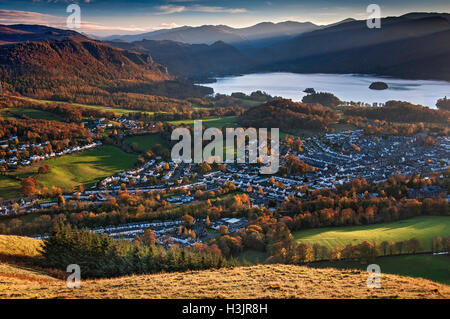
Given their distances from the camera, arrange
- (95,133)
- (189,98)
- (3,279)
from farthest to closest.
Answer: (189,98) < (95,133) < (3,279)

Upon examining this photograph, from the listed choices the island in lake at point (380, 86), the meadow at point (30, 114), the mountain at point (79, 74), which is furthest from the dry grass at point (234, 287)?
the island in lake at point (380, 86)

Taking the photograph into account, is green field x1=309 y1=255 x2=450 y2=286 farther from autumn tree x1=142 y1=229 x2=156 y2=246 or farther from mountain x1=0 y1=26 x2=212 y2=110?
mountain x1=0 y1=26 x2=212 y2=110

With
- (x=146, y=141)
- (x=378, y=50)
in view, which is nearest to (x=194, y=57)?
(x=378, y=50)

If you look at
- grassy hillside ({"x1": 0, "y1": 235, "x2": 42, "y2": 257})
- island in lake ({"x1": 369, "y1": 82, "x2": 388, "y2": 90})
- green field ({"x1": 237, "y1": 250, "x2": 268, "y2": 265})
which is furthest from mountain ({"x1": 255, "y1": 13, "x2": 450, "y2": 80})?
grassy hillside ({"x1": 0, "y1": 235, "x2": 42, "y2": 257})

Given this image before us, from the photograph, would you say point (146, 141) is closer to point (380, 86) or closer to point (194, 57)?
point (380, 86)
